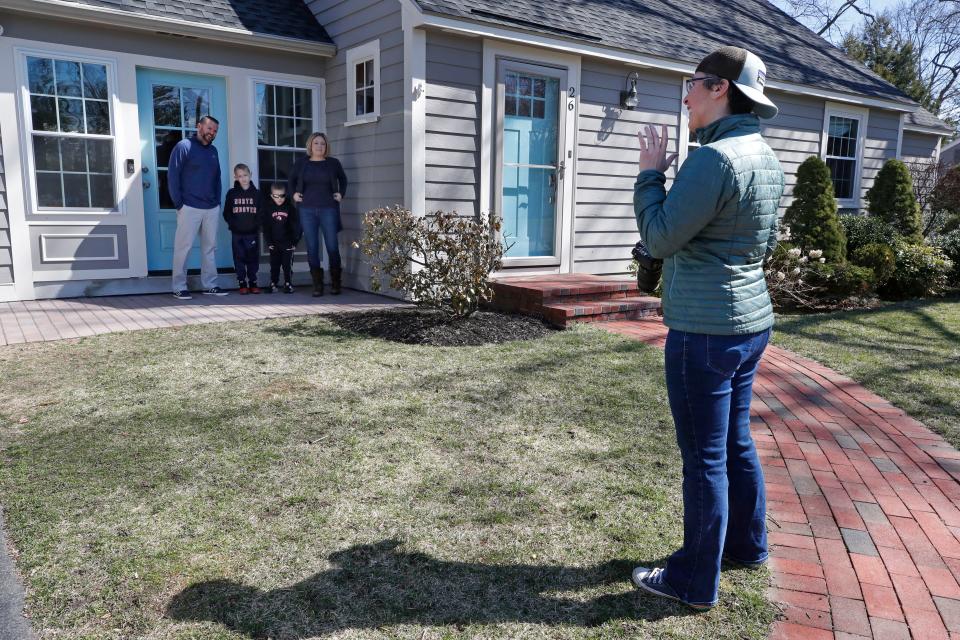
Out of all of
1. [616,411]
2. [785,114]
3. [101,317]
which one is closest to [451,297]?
[616,411]

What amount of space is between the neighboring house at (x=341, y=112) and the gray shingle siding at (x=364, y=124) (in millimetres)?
25

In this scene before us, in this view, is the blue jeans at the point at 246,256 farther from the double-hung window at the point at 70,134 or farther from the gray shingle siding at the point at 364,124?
the double-hung window at the point at 70,134

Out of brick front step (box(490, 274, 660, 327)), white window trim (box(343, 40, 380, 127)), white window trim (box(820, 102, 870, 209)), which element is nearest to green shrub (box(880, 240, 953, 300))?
white window trim (box(820, 102, 870, 209))

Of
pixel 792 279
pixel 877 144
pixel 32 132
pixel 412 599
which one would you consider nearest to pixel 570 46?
pixel 792 279

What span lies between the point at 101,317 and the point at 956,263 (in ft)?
34.9

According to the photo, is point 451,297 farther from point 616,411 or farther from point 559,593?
point 559,593

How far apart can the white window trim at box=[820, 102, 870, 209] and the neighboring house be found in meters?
3.00

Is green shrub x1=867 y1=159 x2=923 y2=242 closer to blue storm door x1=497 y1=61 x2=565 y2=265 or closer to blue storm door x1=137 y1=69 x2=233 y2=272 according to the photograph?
blue storm door x1=497 y1=61 x2=565 y2=265

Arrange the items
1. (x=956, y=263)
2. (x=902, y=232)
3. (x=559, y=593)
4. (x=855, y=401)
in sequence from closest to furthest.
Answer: (x=559, y=593), (x=855, y=401), (x=956, y=263), (x=902, y=232)

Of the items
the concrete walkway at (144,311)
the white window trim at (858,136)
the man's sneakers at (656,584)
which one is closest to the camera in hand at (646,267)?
the man's sneakers at (656,584)

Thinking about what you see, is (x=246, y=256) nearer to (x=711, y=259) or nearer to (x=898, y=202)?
(x=711, y=259)

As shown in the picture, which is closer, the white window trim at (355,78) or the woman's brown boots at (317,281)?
the white window trim at (355,78)

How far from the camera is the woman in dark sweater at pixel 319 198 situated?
777cm

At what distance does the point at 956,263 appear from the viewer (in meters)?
10.0
